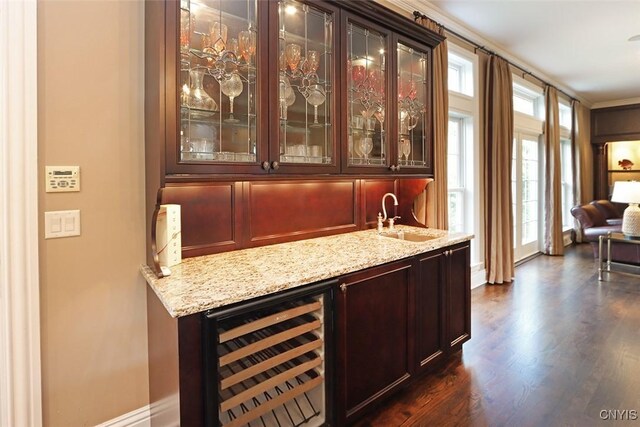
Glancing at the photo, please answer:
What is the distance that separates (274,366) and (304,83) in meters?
1.53

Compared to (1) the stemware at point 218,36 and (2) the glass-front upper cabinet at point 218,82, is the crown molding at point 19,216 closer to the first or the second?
(2) the glass-front upper cabinet at point 218,82

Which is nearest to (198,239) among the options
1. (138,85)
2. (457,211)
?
(138,85)

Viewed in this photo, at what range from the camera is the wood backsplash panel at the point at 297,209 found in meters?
2.21

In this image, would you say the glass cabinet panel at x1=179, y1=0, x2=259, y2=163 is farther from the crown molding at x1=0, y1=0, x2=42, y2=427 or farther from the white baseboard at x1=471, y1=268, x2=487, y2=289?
the white baseboard at x1=471, y1=268, x2=487, y2=289

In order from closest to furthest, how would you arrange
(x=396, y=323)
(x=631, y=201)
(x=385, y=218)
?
(x=396, y=323) < (x=385, y=218) < (x=631, y=201)

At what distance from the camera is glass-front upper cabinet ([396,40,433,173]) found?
2.68 m

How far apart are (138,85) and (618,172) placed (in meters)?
10.3

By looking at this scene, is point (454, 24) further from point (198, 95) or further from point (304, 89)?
point (198, 95)

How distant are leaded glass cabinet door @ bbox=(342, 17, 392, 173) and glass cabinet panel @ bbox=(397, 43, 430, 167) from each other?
20 cm

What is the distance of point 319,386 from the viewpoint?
177 cm

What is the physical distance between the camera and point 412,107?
2.81m

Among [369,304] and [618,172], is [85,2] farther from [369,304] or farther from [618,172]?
[618,172]

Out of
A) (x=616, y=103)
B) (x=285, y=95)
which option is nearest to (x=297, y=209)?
(x=285, y=95)

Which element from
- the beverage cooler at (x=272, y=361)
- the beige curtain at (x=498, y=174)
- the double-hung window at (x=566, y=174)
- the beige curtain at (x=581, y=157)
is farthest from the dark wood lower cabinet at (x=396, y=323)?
the beige curtain at (x=581, y=157)
